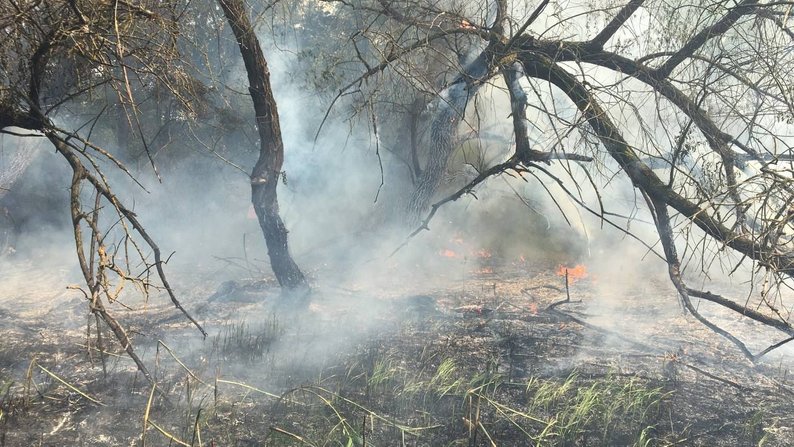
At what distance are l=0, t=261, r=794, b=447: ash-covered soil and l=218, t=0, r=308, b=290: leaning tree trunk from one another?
49cm

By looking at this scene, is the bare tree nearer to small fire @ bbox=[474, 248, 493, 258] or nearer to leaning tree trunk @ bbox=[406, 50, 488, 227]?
leaning tree trunk @ bbox=[406, 50, 488, 227]

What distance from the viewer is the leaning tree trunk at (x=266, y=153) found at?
6455mm

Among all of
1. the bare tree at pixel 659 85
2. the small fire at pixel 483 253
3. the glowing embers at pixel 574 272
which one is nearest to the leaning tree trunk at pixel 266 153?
the bare tree at pixel 659 85

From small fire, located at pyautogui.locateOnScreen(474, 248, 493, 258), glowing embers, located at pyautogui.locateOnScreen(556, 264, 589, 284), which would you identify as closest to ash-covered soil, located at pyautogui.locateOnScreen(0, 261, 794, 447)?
glowing embers, located at pyautogui.locateOnScreen(556, 264, 589, 284)

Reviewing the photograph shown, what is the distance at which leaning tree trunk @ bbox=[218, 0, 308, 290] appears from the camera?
646cm

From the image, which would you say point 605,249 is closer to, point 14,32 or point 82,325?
point 82,325

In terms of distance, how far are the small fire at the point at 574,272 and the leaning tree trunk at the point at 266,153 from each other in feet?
14.1

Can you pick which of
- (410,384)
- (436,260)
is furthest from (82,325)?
(436,260)

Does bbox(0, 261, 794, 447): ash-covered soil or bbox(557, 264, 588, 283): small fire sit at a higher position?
bbox(557, 264, 588, 283): small fire

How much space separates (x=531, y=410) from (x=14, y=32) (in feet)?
14.6

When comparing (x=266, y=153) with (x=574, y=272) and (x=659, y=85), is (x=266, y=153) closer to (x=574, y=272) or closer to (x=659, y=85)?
(x=659, y=85)

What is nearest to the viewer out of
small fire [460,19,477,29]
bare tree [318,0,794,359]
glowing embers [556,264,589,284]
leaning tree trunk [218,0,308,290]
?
bare tree [318,0,794,359]

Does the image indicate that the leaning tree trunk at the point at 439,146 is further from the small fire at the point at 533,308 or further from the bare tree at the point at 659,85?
the small fire at the point at 533,308

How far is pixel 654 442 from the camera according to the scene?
439cm
